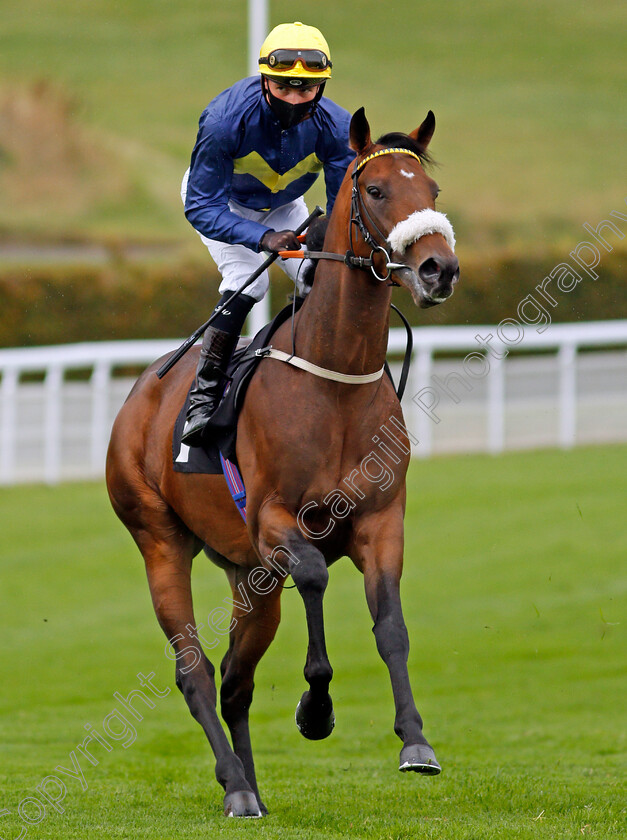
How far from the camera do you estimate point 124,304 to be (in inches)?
796

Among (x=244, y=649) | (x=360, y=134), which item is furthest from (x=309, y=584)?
(x=360, y=134)

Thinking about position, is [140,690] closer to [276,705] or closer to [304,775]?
[276,705]

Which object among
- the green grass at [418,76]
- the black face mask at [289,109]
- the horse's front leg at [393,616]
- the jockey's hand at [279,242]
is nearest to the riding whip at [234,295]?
the jockey's hand at [279,242]

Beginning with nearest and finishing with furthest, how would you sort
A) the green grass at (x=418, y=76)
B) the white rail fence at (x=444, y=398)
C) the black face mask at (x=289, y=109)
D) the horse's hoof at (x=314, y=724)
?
1. the horse's hoof at (x=314, y=724)
2. the black face mask at (x=289, y=109)
3. the white rail fence at (x=444, y=398)
4. the green grass at (x=418, y=76)

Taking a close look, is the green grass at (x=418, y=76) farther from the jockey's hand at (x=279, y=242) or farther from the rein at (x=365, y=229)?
the rein at (x=365, y=229)

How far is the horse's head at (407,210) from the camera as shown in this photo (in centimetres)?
390

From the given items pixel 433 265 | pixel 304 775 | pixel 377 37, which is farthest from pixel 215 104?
pixel 377 37

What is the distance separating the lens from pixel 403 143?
4.26m

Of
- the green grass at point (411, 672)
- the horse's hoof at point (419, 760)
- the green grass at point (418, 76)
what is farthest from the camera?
the green grass at point (418, 76)

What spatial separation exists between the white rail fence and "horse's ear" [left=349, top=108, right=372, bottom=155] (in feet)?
30.4

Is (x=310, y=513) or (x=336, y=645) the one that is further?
(x=336, y=645)

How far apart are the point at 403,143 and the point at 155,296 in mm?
15921

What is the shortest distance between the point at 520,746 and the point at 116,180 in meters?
35.3

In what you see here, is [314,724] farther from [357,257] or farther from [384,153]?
[384,153]
